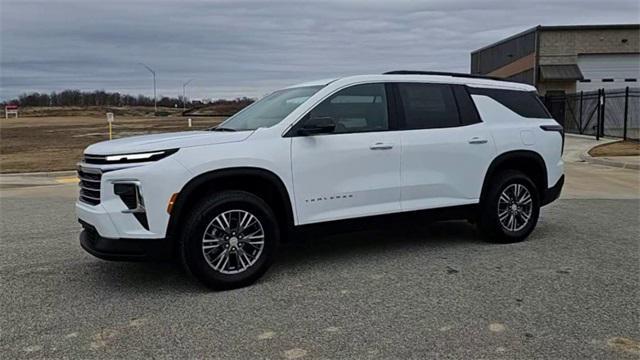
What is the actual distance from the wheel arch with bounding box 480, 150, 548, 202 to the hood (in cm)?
283

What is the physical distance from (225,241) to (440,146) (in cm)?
250

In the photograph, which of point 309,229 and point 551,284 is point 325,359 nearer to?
point 309,229

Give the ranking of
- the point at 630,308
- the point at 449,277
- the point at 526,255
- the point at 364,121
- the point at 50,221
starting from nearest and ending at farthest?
the point at 630,308
the point at 449,277
the point at 364,121
the point at 526,255
the point at 50,221

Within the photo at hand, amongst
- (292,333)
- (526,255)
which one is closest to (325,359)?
(292,333)

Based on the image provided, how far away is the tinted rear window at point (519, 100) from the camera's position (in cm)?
678

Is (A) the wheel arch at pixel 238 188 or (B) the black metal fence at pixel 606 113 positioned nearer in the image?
(A) the wheel arch at pixel 238 188

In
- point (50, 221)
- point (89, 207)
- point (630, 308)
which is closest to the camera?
point (630, 308)

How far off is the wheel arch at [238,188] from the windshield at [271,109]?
23.0 inches

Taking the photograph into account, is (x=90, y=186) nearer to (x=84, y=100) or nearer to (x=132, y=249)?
(x=132, y=249)

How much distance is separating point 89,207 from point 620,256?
17.1ft

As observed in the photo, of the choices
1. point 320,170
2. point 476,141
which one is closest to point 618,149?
point 476,141

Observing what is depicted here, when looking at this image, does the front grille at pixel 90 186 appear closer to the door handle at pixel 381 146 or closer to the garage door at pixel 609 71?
the door handle at pixel 381 146

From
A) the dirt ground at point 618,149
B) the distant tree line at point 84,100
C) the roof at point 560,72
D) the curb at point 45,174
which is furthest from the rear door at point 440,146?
the distant tree line at point 84,100

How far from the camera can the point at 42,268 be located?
595 centimetres
